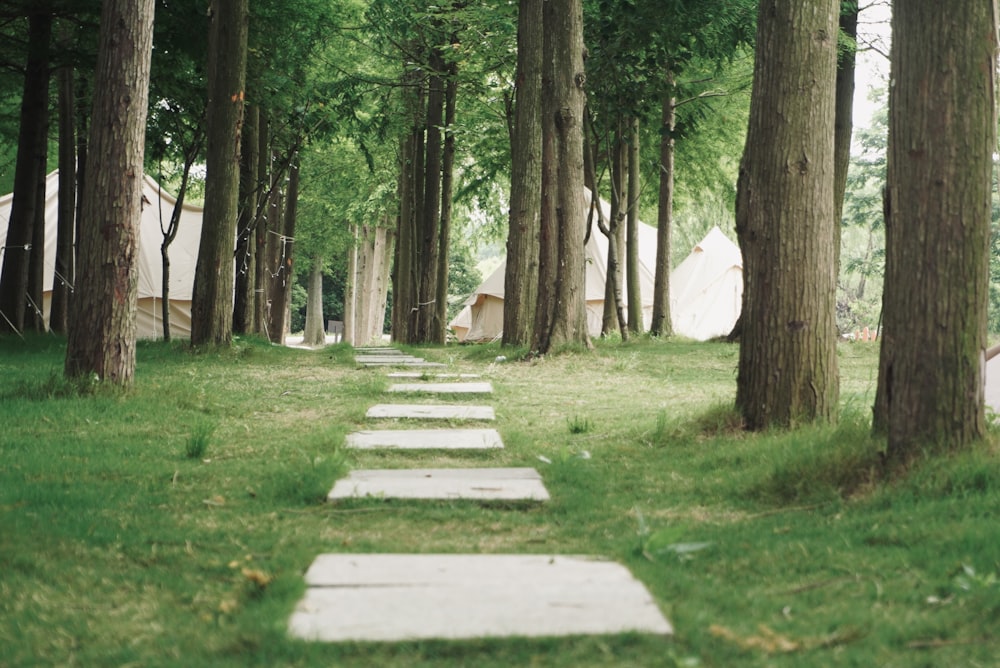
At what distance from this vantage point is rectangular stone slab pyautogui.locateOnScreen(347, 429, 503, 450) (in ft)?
18.5

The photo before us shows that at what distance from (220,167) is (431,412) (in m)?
5.78

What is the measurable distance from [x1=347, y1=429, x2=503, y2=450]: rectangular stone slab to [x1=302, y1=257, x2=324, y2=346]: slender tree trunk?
108 feet

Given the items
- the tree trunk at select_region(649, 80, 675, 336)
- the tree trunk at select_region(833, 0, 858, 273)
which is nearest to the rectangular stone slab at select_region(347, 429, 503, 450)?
the tree trunk at select_region(833, 0, 858, 273)

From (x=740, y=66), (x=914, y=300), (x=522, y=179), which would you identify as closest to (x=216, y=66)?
(x=522, y=179)

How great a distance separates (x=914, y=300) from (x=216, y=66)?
30.7 ft

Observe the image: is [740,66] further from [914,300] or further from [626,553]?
Result: [626,553]

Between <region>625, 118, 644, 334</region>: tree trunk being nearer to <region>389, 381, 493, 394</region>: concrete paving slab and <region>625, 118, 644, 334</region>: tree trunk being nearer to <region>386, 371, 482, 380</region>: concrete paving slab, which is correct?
<region>386, 371, 482, 380</region>: concrete paving slab

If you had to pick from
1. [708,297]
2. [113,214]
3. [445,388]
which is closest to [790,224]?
[445,388]

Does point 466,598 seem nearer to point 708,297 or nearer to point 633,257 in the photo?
point 633,257

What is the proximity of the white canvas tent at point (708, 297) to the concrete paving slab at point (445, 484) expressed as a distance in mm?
22379

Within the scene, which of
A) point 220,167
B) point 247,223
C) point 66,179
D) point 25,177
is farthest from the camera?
point 247,223

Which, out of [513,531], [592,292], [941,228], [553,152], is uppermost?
[553,152]

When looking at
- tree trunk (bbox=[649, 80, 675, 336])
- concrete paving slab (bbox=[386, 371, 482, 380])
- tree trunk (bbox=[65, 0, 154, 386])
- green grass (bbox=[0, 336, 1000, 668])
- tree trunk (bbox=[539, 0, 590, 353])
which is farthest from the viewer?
tree trunk (bbox=[649, 80, 675, 336])

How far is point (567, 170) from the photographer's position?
11250 millimetres
